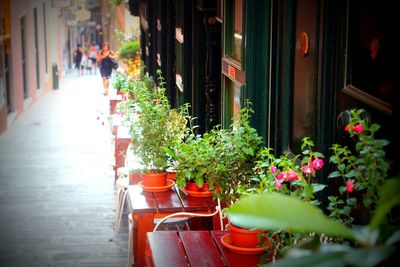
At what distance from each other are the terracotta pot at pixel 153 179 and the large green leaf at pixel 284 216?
4.22 m

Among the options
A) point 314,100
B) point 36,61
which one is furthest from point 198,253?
point 36,61

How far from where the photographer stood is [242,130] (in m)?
4.60

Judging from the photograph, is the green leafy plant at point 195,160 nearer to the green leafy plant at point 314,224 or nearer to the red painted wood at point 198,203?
the red painted wood at point 198,203

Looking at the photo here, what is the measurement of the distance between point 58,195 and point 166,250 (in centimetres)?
647

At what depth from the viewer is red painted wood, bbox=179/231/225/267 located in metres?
3.53

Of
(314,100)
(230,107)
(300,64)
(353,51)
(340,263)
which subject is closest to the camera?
(340,263)

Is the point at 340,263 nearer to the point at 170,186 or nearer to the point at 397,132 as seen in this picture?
the point at 397,132

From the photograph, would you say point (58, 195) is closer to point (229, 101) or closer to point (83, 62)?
point (229, 101)

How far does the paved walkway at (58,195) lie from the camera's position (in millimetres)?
7363

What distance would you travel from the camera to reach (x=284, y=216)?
45.6 inches

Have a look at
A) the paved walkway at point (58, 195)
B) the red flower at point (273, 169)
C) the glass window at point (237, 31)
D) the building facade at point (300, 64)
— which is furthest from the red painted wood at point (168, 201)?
the paved walkway at point (58, 195)

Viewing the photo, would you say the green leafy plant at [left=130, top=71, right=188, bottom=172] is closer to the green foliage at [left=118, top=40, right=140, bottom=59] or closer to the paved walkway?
the paved walkway

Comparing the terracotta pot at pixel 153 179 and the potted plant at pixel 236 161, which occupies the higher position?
the potted plant at pixel 236 161

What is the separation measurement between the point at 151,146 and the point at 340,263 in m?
4.55
